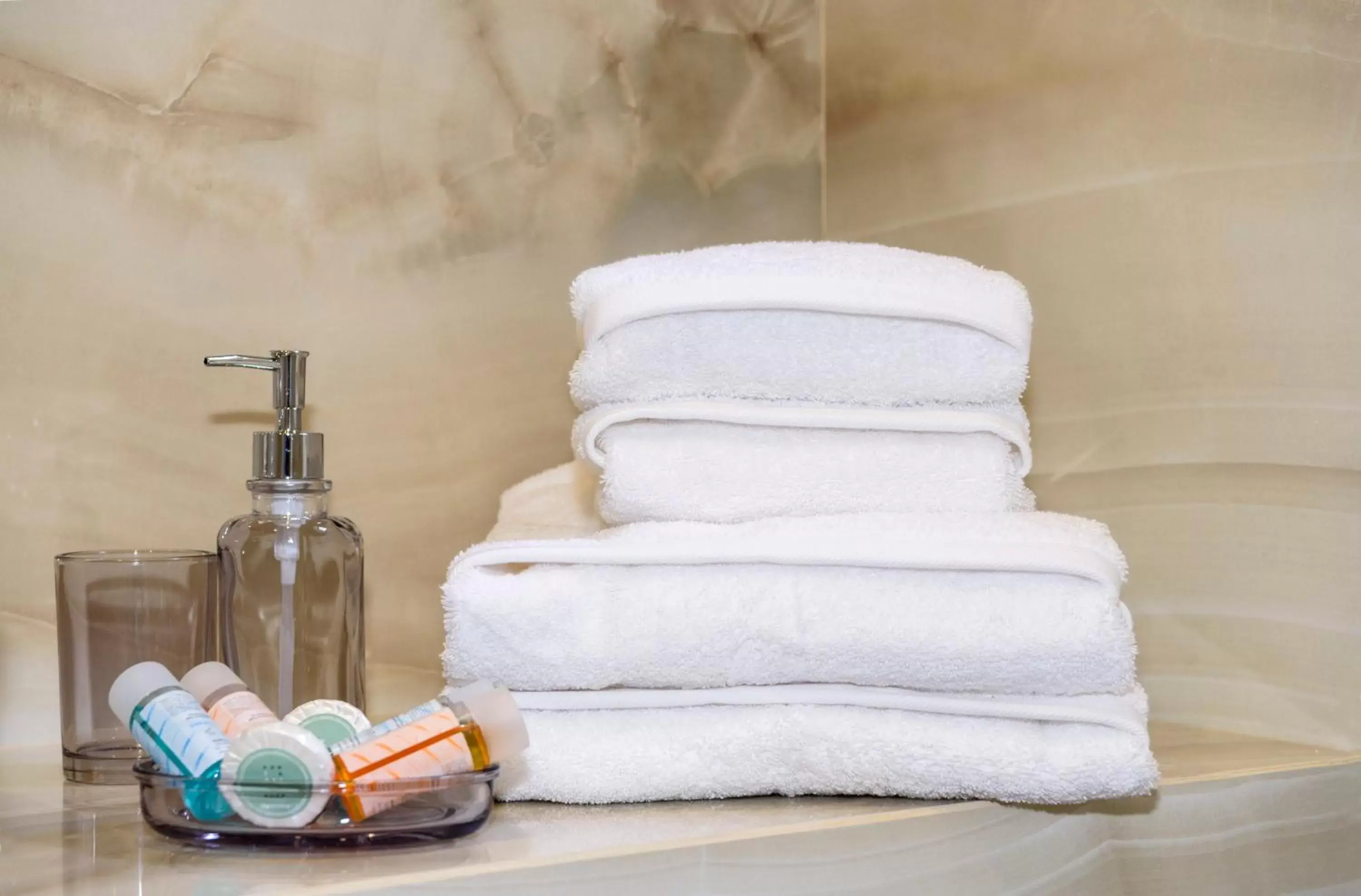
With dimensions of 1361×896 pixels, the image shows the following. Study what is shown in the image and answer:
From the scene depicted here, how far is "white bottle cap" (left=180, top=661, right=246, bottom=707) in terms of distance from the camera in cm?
67

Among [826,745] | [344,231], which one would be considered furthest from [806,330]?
[344,231]

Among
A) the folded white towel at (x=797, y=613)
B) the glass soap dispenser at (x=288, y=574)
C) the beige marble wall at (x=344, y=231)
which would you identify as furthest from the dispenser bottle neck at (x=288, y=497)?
the folded white towel at (x=797, y=613)

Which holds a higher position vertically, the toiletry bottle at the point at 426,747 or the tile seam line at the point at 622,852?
the toiletry bottle at the point at 426,747

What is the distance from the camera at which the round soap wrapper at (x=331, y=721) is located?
1.99 feet

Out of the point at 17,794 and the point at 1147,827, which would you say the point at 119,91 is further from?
the point at 1147,827

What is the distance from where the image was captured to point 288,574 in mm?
831

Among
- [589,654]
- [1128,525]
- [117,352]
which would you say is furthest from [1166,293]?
[117,352]

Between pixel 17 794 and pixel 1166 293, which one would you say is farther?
pixel 1166 293

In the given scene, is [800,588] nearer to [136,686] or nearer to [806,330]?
[806,330]

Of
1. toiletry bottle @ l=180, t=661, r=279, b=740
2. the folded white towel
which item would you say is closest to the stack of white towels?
the folded white towel

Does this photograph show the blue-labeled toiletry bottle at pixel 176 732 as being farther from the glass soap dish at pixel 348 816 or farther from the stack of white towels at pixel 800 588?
the stack of white towels at pixel 800 588

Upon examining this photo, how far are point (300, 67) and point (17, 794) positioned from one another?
539 mm

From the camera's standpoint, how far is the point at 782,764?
2.20 ft

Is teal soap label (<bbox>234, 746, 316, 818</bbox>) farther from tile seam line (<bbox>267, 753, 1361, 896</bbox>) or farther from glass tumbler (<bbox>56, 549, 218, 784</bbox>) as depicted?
glass tumbler (<bbox>56, 549, 218, 784</bbox>)
